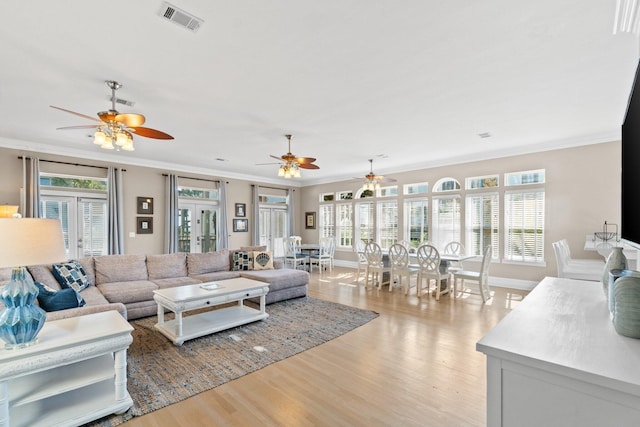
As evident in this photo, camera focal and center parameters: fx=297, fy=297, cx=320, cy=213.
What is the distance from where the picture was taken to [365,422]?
2.08 metres

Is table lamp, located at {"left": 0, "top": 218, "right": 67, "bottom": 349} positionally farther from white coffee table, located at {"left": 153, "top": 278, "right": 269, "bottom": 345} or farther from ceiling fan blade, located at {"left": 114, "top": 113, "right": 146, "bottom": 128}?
white coffee table, located at {"left": 153, "top": 278, "right": 269, "bottom": 345}

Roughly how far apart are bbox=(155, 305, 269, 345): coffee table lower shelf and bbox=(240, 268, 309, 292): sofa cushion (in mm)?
736

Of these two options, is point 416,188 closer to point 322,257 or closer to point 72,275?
point 322,257

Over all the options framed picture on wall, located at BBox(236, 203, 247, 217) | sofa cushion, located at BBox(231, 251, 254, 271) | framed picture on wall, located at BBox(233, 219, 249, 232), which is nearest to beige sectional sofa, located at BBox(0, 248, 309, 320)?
sofa cushion, located at BBox(231, 251, 254, 271)

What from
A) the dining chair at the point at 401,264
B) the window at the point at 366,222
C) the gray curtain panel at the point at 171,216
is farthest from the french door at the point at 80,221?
the window at the point at 366,222

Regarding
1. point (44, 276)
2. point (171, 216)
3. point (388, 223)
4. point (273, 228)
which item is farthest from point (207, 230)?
point (388, 223)

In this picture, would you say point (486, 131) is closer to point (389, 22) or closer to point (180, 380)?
point (389, 22)

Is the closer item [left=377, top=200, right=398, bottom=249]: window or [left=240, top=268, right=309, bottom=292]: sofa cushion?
[left=240, top=268, right=309, bottom=292]: sofa cushion

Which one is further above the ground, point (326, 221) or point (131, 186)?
point (131, 186)

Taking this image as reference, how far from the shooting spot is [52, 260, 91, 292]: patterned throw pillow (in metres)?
3.94

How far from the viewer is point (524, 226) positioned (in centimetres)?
599

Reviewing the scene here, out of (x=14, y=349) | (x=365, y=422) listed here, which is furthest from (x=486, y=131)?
(x=14, y=349)

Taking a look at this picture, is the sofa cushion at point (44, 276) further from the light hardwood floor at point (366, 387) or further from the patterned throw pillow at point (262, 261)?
the patterned throw pillow at point (262, 261)

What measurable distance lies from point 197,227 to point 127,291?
3.96 m
